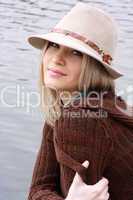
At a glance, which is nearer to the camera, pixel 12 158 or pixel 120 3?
pixel 12 158

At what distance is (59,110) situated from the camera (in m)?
2.26

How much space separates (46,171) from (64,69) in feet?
1.55

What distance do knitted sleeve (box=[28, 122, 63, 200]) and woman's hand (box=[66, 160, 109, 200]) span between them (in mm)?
309

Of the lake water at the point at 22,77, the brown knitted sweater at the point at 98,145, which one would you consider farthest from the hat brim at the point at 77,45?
the lake water at the point at 22,77

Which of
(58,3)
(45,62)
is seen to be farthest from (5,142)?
(58,3)

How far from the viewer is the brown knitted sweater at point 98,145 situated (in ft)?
6.65

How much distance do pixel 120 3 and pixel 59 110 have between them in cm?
1594

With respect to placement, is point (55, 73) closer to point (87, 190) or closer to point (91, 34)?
point (91, 34)

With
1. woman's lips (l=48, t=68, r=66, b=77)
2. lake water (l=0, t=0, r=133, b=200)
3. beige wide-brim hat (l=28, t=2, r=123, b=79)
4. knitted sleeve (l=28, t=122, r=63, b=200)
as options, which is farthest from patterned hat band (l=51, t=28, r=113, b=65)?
lake water (l=0, t=0, r=133, b=200)

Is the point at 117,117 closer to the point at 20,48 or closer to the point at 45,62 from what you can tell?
the point at 45,62

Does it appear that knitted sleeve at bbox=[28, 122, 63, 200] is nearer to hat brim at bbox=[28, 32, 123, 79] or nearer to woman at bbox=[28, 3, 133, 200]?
woman at bbox=[28, 3, 133, 200]

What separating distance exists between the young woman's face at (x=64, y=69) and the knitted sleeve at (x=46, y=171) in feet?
0.79

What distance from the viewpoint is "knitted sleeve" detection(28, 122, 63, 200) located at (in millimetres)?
2380

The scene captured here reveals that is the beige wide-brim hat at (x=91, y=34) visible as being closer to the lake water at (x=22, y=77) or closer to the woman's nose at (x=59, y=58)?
the woman's nose at (x=59, y=58)
